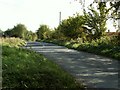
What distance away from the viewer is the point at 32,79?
9.81 m

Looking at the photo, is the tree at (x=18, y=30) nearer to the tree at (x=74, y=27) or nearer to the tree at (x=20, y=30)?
the tree at (x=20, y=30)

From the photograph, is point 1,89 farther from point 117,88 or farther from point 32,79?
point 117,88

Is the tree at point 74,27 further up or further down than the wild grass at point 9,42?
further up

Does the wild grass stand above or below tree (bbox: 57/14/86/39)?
below

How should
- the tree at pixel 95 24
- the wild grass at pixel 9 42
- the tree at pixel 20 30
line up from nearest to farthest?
the wild grass at pixel 9 42, the tree at pixel 95 24, the tree at pixel 20 30

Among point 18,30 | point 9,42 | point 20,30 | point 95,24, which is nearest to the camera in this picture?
point 9,42

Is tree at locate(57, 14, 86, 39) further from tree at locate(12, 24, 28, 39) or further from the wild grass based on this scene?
tree at locate(12, 24, 28, 39)

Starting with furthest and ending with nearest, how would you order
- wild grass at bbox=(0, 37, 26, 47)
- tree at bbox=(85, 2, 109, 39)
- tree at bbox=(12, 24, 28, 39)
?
tree at bbox=(12, 24, 28, 39)
tree at bbox=(85, 2, 109, 39)
wild grass at bbox=(0, 37, 26, 47)

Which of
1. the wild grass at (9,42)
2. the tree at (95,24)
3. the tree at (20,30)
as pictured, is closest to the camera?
the wild grass at (9,42)

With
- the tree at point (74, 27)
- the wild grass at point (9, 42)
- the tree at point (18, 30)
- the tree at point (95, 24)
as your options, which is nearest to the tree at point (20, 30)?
the tree at point (18, 30)

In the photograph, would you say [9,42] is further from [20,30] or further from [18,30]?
[20,30]

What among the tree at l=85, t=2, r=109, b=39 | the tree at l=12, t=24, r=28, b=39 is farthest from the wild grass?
the tree at l=12, t=24, r=28, b=39

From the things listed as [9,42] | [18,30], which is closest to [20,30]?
[18,30]

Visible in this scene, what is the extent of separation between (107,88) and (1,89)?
11.5ft
